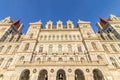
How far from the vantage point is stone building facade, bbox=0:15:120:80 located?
26.5 meters

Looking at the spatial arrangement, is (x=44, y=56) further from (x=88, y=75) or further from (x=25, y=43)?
(x=88, y=75)

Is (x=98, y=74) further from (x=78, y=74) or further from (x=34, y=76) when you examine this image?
(x=34, y=76)

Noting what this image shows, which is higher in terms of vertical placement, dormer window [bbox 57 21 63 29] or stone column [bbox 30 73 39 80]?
dormer window [bbox 57 21 63 29]

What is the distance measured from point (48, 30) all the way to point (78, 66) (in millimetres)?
22839

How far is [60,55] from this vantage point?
1368 inches

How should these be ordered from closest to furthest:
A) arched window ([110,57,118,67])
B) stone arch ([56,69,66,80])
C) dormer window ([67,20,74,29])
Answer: stone arch ([56,69,66,80]), arched window ([110,57,118,67]), dormer window ([67,20,74,29])

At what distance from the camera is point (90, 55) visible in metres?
32.6

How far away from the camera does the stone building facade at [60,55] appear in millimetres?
26484

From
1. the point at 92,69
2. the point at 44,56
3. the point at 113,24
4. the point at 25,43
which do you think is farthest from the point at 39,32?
the point at 113,24

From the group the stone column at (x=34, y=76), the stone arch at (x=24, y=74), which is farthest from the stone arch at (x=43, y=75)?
the stone arch at (x=24, y=74)

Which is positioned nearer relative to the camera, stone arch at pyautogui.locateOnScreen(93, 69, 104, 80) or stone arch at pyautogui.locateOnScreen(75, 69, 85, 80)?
stone arch at pyautogui.locateOnScreen(93, 69, 104, 80)

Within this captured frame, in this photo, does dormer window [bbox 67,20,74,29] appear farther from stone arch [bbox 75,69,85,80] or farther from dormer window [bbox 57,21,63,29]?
stone arch [bbox 75,69,85,80]

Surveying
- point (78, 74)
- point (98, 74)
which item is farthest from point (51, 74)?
point (98, 74)

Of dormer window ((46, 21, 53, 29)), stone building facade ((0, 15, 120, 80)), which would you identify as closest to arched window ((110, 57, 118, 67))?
stone building facade ((0, 15, 120, 80))
